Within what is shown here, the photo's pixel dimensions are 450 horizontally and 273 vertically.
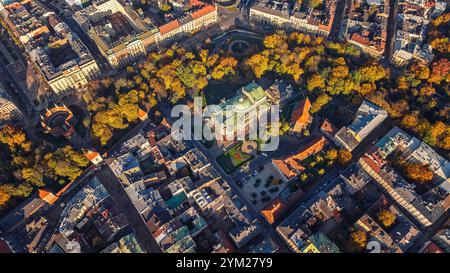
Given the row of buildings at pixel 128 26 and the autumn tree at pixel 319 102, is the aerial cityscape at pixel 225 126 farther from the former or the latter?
the row of buildings at pixel 128 26

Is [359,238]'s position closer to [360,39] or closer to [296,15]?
[360,39]

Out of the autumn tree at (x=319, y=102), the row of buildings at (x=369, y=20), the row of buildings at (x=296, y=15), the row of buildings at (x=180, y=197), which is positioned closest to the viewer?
the row of buildings at (x=180, y=197)

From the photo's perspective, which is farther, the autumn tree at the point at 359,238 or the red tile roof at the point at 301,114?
the red tile roof at the point at 301,114

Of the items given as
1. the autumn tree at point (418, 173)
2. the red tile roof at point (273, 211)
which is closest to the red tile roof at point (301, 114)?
the red tile roof at point (273, 211)

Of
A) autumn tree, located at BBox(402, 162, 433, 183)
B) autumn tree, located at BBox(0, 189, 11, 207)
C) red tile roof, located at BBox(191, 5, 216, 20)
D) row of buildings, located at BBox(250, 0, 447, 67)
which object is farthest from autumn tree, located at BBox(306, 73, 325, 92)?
autumn tree, located at BBox(0, 189, 11, 207)

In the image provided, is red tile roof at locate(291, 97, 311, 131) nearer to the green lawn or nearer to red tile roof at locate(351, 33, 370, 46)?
the green lawn

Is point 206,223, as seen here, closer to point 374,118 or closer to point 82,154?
point 82,154
